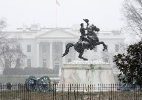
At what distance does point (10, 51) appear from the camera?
6234cm

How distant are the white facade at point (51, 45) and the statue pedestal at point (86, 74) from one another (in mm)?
68240

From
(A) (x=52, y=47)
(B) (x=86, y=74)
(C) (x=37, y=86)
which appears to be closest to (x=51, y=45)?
(A) (x=52, y=47)

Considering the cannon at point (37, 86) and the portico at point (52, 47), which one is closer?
the cannon at point (37, 86)

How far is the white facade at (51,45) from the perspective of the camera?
95875 mm

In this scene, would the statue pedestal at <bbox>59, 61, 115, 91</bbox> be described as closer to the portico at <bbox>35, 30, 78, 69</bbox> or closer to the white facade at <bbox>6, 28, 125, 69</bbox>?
the white facade at <bbox>6, 28, 125, 69</bbox>

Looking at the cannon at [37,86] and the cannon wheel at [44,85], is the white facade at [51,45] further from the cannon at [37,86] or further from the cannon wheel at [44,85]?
the cannon at [37,86]

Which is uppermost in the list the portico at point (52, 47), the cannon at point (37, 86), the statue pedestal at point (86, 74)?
the portico at point (52, 47)

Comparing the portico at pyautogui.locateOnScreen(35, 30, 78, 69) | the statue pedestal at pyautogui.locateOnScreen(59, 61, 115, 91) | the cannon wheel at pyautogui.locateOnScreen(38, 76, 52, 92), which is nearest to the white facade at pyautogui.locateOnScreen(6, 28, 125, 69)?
the portico at pyautogui.locateOnScreen(35, 30, 78, 69)

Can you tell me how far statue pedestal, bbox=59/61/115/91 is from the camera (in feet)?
80.7

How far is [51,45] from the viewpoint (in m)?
96.5

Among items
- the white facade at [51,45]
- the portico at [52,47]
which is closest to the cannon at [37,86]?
the white facade at [51,45]

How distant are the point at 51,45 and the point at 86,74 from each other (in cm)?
7202

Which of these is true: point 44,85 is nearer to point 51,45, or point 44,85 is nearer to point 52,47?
point 51,45


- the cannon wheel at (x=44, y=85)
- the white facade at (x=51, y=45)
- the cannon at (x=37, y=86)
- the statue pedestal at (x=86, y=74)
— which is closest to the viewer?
the cannon at (x=37, y=86)
